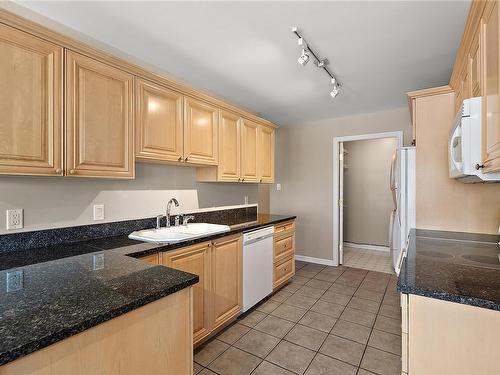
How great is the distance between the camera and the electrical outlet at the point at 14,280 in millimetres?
960

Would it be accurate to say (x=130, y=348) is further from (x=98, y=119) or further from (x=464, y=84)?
(x=464, y=84)

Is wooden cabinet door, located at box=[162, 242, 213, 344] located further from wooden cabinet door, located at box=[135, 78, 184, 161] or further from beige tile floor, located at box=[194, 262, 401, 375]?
wooden cabinet door, located at box=[135, 78, 184, 161]

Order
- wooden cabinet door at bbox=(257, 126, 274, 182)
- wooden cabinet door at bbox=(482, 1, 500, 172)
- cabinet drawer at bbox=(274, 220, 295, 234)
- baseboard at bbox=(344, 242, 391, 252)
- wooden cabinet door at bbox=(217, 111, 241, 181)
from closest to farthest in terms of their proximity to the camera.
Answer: wooden cabinet door at bbox=(482, 1, 500, 172) < wooden cabinet door at bbox=(217, 111, 241, 181) < cabinet drawer at bbox=(274, 220, 295, 234) < wooden cabinet door at bbox=(257, 126, 274, 182) < baseboard at bbox=(344, 242, 391, 252)

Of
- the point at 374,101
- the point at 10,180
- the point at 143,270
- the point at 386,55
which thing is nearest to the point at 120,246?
the point at 143,270

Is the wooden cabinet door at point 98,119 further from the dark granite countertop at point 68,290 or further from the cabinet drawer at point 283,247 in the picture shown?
the cabinet drawer at point 283,247

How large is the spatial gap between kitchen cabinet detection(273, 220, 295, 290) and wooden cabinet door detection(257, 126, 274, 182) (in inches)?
28.2

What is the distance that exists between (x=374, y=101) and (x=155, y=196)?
2947mm

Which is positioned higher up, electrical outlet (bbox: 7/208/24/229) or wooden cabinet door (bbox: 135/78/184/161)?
wooden cabinet door (bbox: 135/78/184/161)

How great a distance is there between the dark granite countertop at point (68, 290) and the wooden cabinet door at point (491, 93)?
1374mm

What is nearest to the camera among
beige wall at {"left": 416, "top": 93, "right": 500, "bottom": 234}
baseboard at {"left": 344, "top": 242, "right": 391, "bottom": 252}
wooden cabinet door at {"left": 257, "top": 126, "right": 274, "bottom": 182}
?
beige wall at {"left": 416, "top": 93, "right": 500, "bottom": 234}

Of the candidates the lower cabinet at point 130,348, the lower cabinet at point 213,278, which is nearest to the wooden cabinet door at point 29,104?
the lower cabinet at point 213,278

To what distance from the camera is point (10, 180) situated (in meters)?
1.61

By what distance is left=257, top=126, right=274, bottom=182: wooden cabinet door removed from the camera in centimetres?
344

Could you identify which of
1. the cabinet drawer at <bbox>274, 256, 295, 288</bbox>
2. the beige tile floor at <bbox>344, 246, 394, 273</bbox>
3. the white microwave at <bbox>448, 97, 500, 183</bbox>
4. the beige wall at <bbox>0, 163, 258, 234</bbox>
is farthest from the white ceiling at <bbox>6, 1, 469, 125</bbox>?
the beige tile floor at <bbox>344, 246, 394, 273</bbox>
